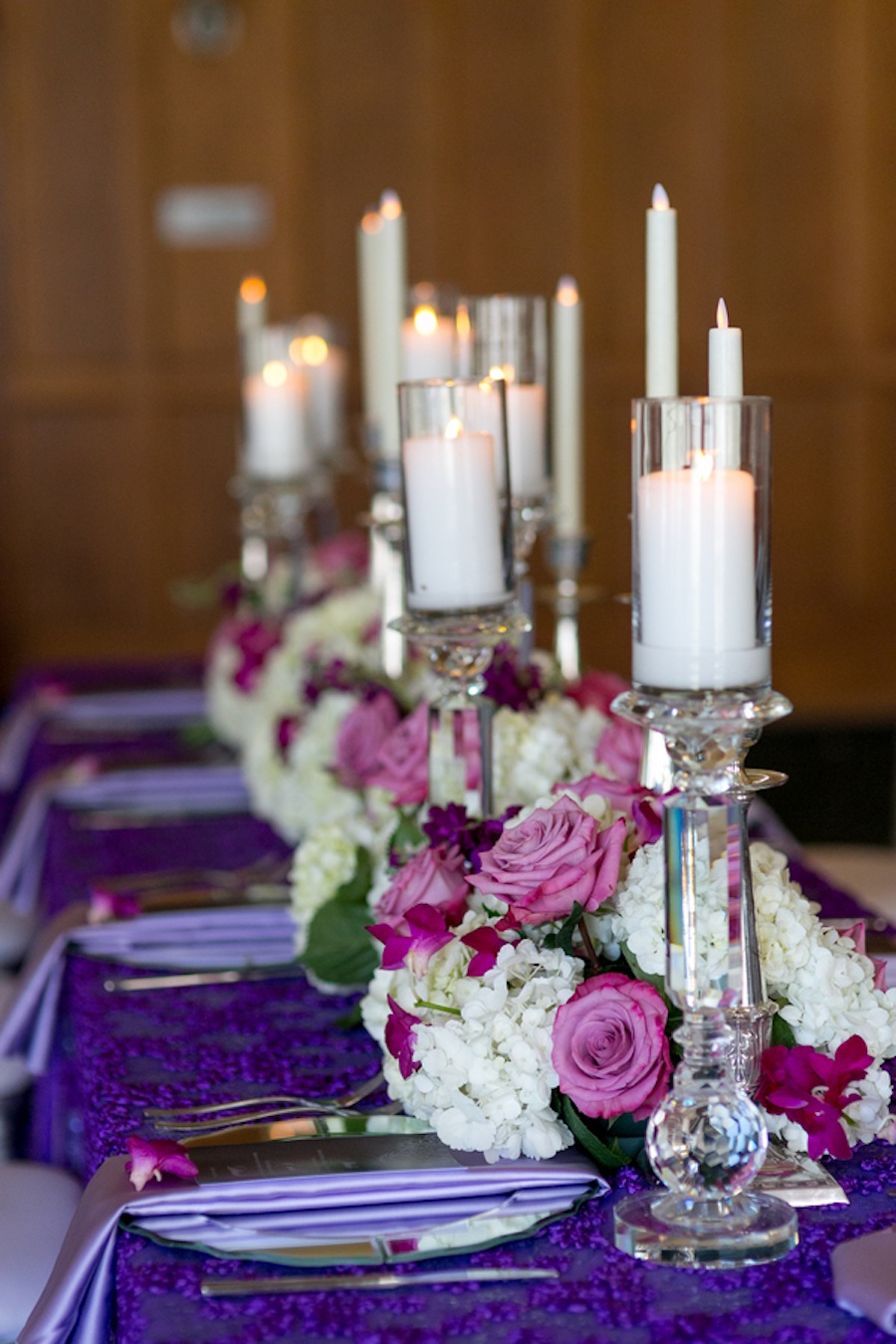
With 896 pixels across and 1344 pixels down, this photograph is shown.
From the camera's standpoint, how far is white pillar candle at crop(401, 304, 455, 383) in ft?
6.34

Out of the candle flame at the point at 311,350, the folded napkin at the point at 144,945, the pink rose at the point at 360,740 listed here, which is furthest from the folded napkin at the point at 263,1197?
the candle flame at the point at 311,350

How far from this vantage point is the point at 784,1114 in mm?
1086

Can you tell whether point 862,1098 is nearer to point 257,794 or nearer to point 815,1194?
point 815,1194

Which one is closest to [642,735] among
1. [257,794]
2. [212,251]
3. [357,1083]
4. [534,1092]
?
[357,1083]

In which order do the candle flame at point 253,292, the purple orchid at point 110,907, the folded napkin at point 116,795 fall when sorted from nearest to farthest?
1. the purple orchid at point 110,907
2. the folded napkin at point 116,795
3. the candle flame at point 253,292

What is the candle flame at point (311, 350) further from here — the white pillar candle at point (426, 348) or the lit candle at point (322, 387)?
the white pillar candle at point (426, 348)

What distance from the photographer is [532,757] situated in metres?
1.53

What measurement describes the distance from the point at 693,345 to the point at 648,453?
5.45 m

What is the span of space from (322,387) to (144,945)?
66.8 inches

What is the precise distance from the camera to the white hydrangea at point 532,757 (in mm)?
1529

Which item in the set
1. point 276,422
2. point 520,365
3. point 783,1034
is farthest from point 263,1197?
point 276,422

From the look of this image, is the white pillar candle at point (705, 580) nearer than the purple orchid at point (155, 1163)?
Yes

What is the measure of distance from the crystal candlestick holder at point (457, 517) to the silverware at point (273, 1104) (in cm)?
34

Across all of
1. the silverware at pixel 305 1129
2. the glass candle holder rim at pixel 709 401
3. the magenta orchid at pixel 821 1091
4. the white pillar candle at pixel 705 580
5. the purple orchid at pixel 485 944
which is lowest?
the silverware at pixel 305 1129
